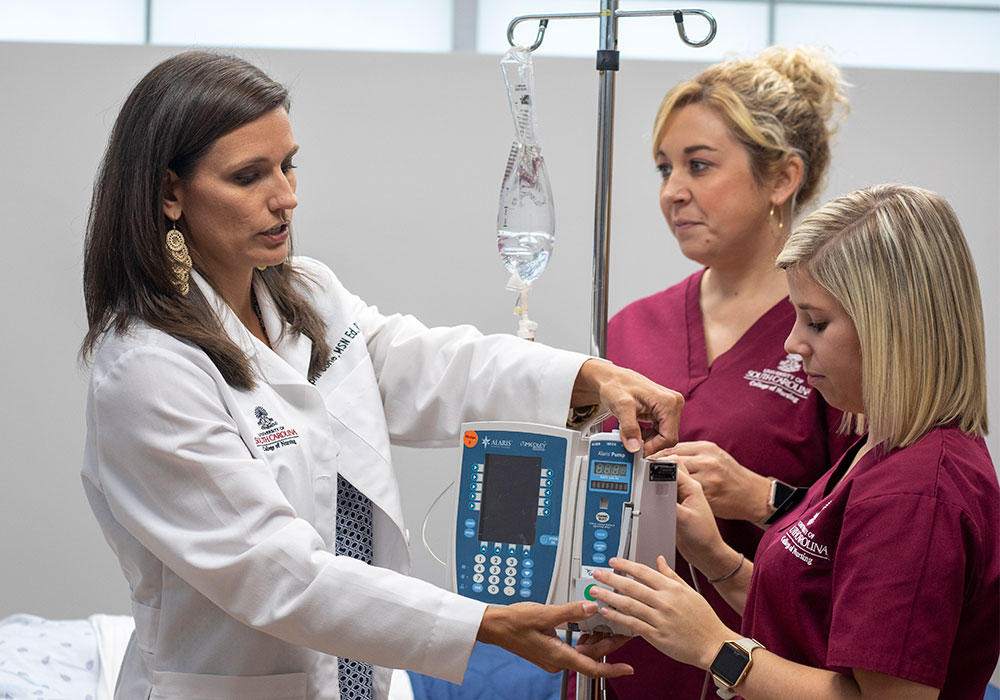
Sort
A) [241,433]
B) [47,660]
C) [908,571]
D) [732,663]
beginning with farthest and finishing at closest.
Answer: [47,660] → [241,433] → [732,663] → [908,571]

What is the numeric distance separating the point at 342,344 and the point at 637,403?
479 millimetres

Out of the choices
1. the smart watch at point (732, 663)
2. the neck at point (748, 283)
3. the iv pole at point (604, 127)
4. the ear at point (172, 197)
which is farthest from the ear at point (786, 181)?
the ear at point (172, 197)

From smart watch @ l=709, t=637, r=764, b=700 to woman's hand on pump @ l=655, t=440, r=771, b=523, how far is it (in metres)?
0.41

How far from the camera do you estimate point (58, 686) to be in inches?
98.0

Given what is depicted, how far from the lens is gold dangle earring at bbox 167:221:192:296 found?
4.46 feet

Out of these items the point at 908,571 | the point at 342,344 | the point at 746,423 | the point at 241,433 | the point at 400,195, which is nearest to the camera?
the point at 908,571

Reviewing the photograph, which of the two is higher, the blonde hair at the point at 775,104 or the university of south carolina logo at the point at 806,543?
the blonde hair at the point at 775,104

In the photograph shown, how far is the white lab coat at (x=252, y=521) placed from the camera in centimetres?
124

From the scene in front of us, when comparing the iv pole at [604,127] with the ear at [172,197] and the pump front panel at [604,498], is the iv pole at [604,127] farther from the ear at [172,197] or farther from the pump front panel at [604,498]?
the ear at [172,197]

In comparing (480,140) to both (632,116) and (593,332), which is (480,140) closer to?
(632,116)

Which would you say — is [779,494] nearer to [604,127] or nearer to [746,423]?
[746,423]

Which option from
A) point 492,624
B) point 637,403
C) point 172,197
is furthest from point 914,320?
point 172,197

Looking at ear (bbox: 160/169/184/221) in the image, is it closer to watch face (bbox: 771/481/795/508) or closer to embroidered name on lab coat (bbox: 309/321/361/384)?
embroidered name on lab coat (bbox: 309/321/361/384)

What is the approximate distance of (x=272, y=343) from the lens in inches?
59.8
